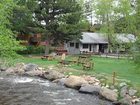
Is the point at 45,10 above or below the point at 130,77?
above

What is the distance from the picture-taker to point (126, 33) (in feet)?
143

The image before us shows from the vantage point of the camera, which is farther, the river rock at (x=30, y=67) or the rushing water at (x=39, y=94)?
the river rock at (x=30, y=67)

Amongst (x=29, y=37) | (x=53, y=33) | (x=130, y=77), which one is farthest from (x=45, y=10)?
(x=130, y=77)

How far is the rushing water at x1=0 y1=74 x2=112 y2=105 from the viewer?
25.6 m

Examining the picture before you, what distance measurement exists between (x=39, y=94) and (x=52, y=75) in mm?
9122

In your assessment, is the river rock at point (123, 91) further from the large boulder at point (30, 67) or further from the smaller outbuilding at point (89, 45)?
the smaller outbuilding at point (89, 45)

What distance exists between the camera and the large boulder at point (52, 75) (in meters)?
37.0

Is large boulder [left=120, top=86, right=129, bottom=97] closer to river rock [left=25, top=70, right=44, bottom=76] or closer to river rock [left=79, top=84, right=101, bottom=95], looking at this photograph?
river rock [left=79, top=84, right=101, bottom=95]

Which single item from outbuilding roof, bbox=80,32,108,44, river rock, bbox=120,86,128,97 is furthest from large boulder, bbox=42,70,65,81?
outbuilding roof, bbox=80,32,108,44

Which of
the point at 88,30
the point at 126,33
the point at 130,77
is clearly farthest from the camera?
the point at 88,30

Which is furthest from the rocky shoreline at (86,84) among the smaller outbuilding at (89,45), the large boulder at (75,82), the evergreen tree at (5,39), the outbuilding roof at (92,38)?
the outbuilding roof at (92,38)

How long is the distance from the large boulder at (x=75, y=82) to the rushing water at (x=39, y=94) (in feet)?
2.45

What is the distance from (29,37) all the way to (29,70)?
90.3 ft

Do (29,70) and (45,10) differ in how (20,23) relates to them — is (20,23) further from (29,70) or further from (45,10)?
(29,70)
